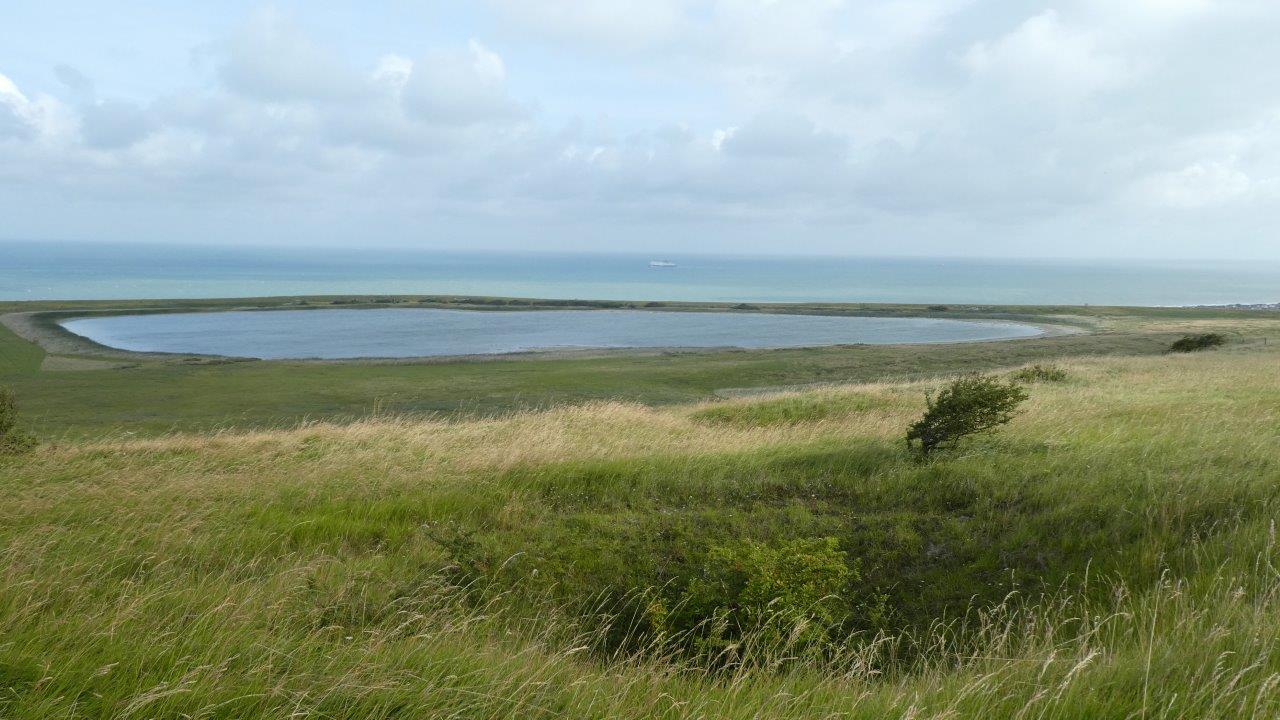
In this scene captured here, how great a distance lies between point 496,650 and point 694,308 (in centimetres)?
11544

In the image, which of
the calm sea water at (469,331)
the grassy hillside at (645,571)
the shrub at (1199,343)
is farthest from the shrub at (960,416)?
the calm sea water at (469,331)

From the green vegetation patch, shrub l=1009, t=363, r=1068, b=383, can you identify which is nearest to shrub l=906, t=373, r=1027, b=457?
the green vegetation patch

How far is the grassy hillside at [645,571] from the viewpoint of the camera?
12.7ft

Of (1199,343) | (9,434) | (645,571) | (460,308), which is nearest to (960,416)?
(645,571)

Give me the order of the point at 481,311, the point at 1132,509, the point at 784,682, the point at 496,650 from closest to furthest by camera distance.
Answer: the point at 784,682 < the point at 496,650 < the point at 1132,509 < the point at 481,311

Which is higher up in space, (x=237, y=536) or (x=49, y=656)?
(x=49, y=656)

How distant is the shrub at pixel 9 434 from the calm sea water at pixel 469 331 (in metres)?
52.0

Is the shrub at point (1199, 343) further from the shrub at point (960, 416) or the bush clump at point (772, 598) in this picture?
the bush clump at point (772, 598)

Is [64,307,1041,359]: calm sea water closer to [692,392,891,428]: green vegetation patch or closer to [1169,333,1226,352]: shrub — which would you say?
[1169,333,1226,352]: shrub

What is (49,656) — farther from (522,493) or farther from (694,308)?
(694,308)

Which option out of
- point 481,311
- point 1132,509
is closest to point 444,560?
point 1132,509

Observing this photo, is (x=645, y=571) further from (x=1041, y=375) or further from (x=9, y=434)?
(x=1041, y=375)

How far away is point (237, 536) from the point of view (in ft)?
23.7

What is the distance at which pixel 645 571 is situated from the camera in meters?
7.59
